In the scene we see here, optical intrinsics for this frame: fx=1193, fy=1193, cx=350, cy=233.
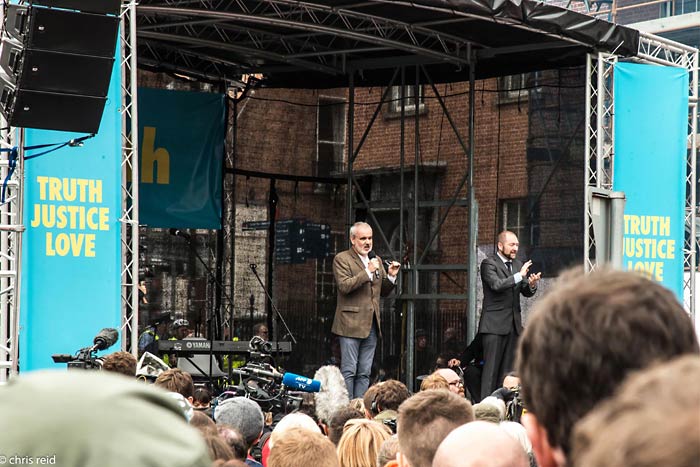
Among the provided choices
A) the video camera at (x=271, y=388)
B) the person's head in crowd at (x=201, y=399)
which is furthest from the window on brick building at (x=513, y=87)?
the person's head in crowd at (x=201, y=399)

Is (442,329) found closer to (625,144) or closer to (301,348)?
(301,348)

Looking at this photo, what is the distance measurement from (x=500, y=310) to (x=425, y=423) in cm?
998

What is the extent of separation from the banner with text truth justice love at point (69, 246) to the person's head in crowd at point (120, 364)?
2.43 m

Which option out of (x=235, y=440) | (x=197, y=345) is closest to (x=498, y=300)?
(x=197, y=345)

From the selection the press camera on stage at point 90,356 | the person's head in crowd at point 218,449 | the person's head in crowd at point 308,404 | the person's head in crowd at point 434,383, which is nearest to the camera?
the person's head in crowd at point 218,449

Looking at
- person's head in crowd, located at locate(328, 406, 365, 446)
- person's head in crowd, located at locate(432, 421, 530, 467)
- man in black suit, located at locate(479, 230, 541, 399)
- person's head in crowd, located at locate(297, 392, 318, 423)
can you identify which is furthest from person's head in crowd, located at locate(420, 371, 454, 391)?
man in black suit, located at locate(479, 230, 541, 399)

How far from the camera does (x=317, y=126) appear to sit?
1819cm

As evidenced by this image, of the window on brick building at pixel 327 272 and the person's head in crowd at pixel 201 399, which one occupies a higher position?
the window on brick building at pixel 327 272

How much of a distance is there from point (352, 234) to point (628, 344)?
37.3ft

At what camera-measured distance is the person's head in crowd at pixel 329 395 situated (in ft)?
30.3

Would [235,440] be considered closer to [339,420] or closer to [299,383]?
[339,420]

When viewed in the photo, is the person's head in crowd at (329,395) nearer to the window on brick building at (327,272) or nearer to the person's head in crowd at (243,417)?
the person's head in crowd at (243,417)

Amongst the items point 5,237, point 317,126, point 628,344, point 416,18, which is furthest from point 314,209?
point 628,344

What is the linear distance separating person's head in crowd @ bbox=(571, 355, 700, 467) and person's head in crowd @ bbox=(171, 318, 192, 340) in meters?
15.7
